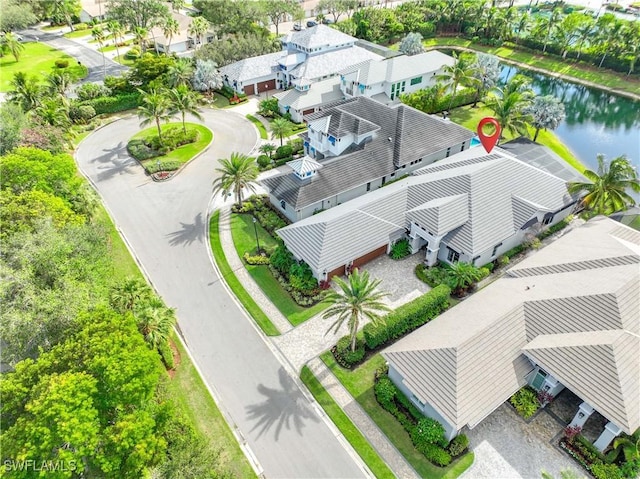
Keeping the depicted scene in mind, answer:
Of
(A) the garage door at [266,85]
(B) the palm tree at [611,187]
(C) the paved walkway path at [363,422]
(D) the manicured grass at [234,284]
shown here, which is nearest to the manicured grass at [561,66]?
(A) the garage door at [266,85]

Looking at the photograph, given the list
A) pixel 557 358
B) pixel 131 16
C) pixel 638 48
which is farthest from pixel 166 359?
pixel 638 48

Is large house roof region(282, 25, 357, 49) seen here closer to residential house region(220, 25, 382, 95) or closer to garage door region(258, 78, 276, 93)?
residential house region(220, 25, 382, 95)

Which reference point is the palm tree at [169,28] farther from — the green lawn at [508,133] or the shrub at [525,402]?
the shrub at [525,402]

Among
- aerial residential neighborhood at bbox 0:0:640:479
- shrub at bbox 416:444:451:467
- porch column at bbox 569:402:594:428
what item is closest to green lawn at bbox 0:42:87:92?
aerial residential neighborhood at bbox 0:0:640:479

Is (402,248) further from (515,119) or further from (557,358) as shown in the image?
(515,119)

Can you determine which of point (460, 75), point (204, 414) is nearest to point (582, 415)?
point (204, 414)

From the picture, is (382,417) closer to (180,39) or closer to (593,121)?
(593,121)
